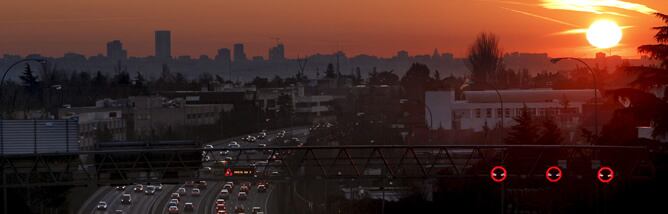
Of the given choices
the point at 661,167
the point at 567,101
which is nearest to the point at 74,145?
the point at 661,167

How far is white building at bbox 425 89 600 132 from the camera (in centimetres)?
9325

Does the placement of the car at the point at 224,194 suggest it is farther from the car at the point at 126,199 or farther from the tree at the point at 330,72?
Answer: the tree at the point at 330,72

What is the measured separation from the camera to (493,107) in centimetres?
9644

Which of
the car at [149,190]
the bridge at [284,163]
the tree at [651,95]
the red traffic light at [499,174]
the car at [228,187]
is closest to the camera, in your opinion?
the red traffic light at [499,174]

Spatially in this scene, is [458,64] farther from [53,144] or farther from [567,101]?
[53,144]

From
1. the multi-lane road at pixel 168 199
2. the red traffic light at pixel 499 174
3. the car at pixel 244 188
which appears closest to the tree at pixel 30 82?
the multi-lane road at pixel 168 199

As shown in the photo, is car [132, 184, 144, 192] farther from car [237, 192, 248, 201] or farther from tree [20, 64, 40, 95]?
tree [20, 64, 40, 95]

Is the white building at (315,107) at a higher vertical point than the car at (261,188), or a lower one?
higher

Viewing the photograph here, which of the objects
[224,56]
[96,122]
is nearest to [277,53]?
[224,56]

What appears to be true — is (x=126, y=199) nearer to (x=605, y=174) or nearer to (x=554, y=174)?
(x=554, y=174)

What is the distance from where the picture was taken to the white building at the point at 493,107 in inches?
3671

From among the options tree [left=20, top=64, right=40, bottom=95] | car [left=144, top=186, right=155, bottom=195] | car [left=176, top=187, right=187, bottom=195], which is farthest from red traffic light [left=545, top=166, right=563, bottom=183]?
tree [left=20, top=64, right=40, bottom=95]

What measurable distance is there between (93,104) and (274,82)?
54863mm

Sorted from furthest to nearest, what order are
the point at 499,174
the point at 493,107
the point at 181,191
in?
the point at 493,107, the point at 181,191, the point at 499,174
